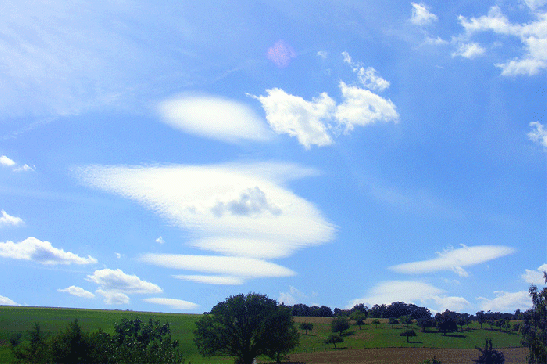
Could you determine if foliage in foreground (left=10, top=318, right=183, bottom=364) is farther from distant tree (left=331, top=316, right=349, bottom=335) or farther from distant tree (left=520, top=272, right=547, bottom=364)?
distant tree (left=331, top=316, right=349, bottom=335)

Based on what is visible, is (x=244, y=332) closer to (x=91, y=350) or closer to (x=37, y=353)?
(x=91, y=350)

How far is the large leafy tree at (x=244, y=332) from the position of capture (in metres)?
64.4

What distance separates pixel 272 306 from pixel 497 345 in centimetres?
6861

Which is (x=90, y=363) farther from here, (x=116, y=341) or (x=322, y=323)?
(x=322, y=323)

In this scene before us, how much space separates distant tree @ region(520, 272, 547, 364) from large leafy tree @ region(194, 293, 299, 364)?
33385 mm

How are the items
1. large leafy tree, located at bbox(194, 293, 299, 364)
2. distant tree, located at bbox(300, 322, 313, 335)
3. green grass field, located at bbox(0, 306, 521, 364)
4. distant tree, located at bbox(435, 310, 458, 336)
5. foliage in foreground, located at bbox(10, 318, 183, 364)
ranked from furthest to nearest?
distant tree, located at bbox(300, 322, 313, 335)
distant tree, located at bbox(435, 310, 458, 336)
green grass field, located at bbox(0, 306, 521, 364)
large leafy tree, located at bbox(194, 293, 299, 364)
foliage in foreground, located at bbox(10, 318, 183, 364)

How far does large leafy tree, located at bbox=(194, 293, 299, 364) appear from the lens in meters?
64.4

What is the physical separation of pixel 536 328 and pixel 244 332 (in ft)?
131

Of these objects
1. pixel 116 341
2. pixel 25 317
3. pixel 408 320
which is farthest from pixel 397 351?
pixel 25 317

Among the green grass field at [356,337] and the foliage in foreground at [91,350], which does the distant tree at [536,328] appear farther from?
the green grass field at [356,337]

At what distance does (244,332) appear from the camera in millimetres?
65438

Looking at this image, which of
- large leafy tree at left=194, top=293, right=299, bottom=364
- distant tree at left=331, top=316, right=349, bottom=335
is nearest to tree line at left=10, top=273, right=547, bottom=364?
large leafy tree at left=194, top=293, right=299, bottom=364

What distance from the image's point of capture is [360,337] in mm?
125312

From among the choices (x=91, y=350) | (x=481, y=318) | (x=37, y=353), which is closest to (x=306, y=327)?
(x=481, y=318)
